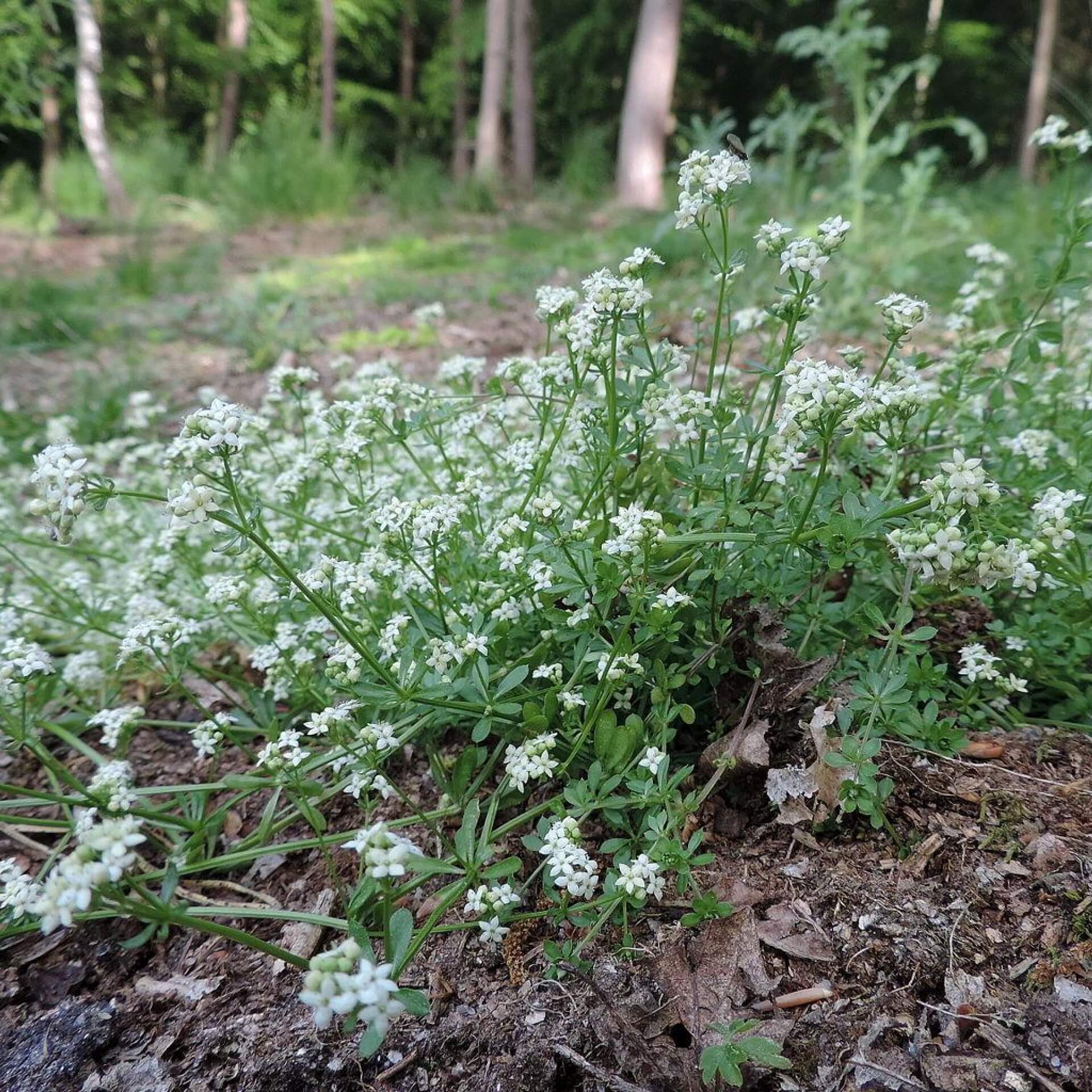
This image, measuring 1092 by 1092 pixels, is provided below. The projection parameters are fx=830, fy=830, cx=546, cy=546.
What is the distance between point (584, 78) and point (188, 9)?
820cm

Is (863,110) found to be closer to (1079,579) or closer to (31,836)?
(1079,579)

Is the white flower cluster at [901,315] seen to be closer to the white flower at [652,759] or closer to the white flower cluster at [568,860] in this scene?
the white flower at [652,759]

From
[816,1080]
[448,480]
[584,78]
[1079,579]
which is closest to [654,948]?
[816,1080]

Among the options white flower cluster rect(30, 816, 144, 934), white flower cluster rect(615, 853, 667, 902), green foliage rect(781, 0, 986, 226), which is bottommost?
white flower cluster rect(615, 853, 667, 902)

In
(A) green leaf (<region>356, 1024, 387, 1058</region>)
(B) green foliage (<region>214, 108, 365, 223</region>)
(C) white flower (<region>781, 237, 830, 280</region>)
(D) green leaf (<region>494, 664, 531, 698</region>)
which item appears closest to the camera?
(A) green leaf (<region>356, 1024, 387, 1058</region>)

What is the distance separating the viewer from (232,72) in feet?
49.9

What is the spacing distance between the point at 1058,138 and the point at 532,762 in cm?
209

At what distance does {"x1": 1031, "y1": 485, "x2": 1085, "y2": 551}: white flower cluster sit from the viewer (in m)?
1.58

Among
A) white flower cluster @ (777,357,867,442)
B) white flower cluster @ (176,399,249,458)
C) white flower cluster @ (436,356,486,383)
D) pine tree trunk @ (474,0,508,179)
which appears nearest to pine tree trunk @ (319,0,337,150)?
pine tree trunk @ (474,0,508,179)

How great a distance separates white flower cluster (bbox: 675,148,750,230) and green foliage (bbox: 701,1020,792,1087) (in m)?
1.53

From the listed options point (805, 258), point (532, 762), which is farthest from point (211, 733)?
point (805, 258)

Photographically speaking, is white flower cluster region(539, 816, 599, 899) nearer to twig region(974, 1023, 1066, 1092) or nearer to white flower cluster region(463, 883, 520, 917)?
white flower cluster region(463, 883, 520, 917)

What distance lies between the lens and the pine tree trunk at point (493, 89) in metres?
12.1

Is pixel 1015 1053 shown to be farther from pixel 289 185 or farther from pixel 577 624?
pixel 289 185
